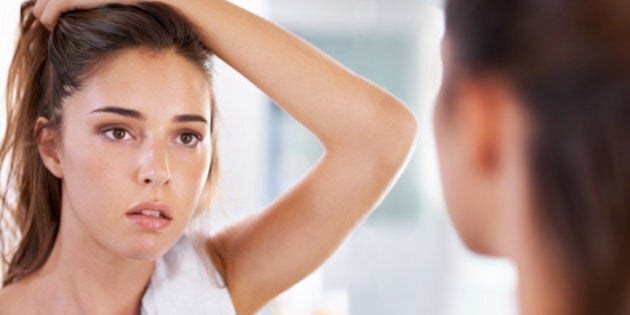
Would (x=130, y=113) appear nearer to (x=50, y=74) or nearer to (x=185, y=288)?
(x=50, y=74)

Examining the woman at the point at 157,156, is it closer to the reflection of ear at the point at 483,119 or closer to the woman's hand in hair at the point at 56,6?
the woman's hand in hair at the point at 56,6

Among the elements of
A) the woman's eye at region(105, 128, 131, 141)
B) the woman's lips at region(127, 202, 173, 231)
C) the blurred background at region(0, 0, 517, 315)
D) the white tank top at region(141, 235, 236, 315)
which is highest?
the woman's eye at region(105, 128, 131, 141)

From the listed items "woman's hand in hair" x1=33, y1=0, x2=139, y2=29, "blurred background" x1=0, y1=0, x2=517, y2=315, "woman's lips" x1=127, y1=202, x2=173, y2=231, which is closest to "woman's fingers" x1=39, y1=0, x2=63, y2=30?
"woman's hand in hair" x1=33, y1=0, x2=139, y2=29

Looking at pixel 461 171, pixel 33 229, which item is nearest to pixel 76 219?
pixel 33 229

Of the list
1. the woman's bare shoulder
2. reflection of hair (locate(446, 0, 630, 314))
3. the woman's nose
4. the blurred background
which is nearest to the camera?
reflection of hair (locate(446, 0, 630, 314))

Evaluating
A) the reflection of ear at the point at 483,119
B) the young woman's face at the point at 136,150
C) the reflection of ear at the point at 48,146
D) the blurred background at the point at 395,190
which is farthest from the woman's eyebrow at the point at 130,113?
the blurred background at the point at 395,190

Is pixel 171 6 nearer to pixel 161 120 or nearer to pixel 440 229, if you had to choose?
pixel 161 120

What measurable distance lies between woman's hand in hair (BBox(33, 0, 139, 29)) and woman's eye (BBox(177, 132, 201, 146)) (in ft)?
0.54

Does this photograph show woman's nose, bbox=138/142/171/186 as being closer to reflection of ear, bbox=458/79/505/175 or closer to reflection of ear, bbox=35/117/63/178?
reflection of ear, bbox=35/117/63/178

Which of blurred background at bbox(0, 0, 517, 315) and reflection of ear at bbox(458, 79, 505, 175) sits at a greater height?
reflection of ear at bbox(458, 79, 505, 175)

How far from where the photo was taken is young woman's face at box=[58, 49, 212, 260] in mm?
915

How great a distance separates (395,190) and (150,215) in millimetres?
2380

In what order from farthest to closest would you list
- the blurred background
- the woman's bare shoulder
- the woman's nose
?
1. the blurred background
2. the woman's bare shoulder
3. the woman's nose

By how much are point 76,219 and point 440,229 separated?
230cm
